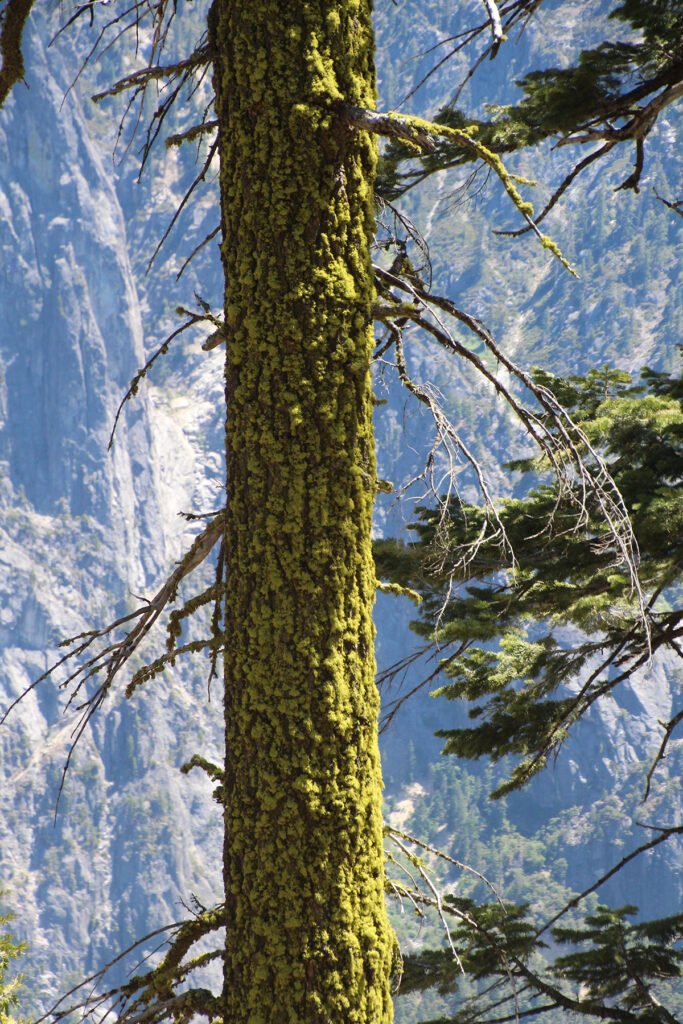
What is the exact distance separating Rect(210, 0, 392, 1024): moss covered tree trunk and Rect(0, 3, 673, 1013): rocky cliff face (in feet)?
346

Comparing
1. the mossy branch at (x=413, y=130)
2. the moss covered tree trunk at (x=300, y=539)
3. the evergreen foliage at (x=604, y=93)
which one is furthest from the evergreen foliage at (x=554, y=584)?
the mossy branch at (x=413, y=130)

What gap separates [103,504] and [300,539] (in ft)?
445

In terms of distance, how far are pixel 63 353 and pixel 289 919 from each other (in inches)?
5756

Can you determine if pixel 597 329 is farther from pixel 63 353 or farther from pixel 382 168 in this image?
pixel 382 168

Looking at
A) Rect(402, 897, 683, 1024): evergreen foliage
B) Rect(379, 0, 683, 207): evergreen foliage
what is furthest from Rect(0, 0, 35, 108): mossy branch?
Rect(402, 897, 683, 1024): evergreen foliage

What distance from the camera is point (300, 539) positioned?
2.17m

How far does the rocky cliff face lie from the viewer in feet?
376

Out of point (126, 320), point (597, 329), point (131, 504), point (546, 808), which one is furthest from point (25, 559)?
point (597, 329)

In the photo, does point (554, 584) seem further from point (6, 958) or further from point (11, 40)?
point (6, 958)

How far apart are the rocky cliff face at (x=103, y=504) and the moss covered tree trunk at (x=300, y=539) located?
106 m

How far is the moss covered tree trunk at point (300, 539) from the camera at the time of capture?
6.89 ft

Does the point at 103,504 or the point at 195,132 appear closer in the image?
the point at 195,132

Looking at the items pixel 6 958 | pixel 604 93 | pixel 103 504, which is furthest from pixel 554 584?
pixel 103 504

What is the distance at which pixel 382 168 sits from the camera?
5309 millimetres
